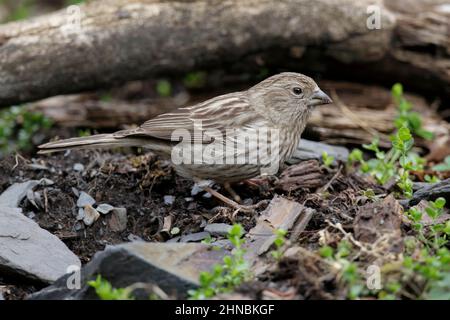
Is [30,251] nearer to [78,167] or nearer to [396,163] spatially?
[78,167]

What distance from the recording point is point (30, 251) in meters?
5.20

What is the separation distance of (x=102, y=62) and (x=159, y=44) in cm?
65

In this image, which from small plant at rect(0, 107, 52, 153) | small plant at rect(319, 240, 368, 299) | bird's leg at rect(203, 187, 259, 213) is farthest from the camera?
small plant at rect(0, 107, 52, 153)

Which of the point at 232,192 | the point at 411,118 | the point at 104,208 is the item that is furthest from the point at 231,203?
the point at 411,118

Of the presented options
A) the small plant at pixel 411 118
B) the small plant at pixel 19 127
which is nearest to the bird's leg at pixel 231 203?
the small plant at pixel 411 118

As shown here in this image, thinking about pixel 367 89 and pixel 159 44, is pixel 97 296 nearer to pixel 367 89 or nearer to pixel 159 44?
pixel 159 44

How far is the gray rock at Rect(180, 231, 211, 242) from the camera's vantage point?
219 inches

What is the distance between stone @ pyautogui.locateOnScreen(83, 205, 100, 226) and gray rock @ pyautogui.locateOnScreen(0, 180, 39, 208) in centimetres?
61

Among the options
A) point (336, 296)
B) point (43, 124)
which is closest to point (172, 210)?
point (336, 296)

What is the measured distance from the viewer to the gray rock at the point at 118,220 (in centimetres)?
594

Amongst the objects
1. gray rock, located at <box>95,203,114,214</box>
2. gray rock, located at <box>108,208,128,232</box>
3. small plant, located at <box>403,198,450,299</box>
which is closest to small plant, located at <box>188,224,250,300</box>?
small plant, located at <box>403,198,450,299</box>

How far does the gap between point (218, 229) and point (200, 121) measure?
1247mm

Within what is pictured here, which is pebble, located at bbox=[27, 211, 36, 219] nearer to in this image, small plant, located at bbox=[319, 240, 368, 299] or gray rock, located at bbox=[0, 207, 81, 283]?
gray rock, located at bbox=[0, 207, 81, 283]

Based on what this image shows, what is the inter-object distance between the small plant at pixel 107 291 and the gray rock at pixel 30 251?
0.85 meters
